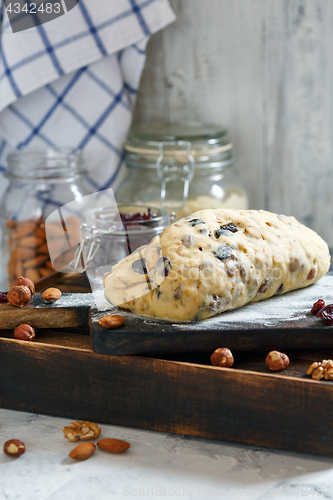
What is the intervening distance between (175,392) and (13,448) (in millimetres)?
205

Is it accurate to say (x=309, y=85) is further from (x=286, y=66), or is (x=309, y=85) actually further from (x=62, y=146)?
(x=62, y=146)

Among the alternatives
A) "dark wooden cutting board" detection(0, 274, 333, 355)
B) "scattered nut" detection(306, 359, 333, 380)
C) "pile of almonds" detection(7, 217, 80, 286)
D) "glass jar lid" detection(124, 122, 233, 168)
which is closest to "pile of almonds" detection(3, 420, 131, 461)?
"dark wooden cutting board" detection(0, 274, 333, 355)

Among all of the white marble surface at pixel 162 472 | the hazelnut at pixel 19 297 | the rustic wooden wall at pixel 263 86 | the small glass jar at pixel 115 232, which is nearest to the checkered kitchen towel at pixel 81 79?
the rustic wooden wall at pixel 263 86

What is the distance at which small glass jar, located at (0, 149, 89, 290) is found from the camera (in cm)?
106

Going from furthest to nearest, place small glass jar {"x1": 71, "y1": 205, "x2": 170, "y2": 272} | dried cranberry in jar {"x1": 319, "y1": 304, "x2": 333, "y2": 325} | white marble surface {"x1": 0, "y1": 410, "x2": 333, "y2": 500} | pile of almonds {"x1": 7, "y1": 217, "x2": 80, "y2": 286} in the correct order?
pile of almonds {"x1": 7, "y1": 217, "x2": 80, "y2": 286}
small glass jar {"x1": 71, "y1": 205, "x2": 170, "y2": 272}
dried cranberry in jar {"x1": 319, "y1": 304, "x2": 333, "y2": 325}
white marble surface {"x1": 0, "y1": 410, "x2": 333, "y2": 500}

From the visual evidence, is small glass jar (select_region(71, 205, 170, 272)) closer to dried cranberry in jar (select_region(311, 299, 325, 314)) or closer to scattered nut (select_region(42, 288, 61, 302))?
scattered nut (select_region(42, 288, 61, 302))

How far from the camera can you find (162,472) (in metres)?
0.59

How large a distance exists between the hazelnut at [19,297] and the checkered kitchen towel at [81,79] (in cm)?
52

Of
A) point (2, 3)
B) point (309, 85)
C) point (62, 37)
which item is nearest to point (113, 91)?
point (62, 37)

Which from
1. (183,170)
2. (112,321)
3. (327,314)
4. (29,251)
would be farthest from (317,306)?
(29,251)

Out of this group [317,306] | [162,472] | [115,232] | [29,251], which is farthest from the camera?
[29,251]

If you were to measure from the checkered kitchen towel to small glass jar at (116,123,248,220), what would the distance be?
90 millimetres

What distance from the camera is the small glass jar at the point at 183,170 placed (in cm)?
108

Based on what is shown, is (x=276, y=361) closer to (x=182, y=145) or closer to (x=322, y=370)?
(x=322, y=370)
